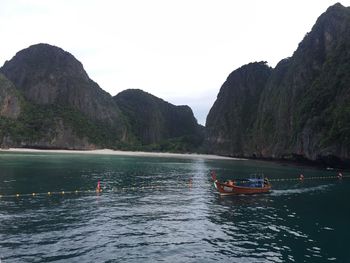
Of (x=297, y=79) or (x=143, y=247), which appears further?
(x=297, y=79)

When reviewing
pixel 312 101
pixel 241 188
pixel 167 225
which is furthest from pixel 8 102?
pixel 167 225

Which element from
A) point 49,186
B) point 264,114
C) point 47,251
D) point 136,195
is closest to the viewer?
point 47,251

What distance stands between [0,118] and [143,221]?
18127 cm

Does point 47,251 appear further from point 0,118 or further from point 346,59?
point 0,118

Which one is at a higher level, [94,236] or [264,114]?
[264,114]

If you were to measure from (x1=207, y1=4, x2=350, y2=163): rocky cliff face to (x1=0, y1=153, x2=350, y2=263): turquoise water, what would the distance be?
147 feet

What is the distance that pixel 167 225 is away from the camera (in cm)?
3045

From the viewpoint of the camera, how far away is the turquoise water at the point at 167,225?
75.0 feet

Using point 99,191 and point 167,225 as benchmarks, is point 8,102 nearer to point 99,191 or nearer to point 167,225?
point 99,191

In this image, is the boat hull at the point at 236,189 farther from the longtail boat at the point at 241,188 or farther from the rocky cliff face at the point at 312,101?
the rocky cliff face at the point at 312,101

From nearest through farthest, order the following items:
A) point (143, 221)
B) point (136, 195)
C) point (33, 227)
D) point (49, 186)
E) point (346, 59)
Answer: point (33, 227) → point (143, 221) → point (136, 195) → point (49, 186) → point (346, 59)

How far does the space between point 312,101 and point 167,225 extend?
91124mm

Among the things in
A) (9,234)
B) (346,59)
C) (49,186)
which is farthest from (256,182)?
(346,59)

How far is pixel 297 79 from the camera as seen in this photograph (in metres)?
132
